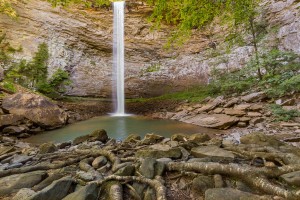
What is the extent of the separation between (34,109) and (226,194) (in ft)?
31.6

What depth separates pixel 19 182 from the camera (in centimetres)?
249

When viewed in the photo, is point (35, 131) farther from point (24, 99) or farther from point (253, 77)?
point (253, 77)

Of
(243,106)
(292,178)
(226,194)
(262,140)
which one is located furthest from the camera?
(243,106)

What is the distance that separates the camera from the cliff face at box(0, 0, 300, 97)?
1688cm

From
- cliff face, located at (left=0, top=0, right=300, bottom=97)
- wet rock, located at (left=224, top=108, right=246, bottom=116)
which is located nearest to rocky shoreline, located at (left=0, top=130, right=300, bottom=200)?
wet rock, located at (left=224, top=108, right=246, bottom=116)

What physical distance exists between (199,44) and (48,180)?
1968cm

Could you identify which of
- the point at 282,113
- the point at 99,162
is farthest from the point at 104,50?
the point at 99,162

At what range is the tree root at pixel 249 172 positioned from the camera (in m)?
1.82

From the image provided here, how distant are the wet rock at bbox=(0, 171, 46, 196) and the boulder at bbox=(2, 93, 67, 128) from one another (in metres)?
7.15

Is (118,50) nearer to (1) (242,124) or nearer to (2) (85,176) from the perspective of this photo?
(1) (242,124)

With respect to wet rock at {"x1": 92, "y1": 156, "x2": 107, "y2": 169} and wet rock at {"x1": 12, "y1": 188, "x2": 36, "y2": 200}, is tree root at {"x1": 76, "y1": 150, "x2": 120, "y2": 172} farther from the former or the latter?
wet rock at {"x1": 12, "y1": 188, "x2": 36, "y2": 200}

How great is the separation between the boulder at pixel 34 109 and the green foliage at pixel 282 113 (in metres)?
9.62

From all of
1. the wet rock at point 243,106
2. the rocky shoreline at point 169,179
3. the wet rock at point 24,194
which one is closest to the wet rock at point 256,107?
the wet rock at point 243,106

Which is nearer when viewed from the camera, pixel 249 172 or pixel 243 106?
pixel 249 172
